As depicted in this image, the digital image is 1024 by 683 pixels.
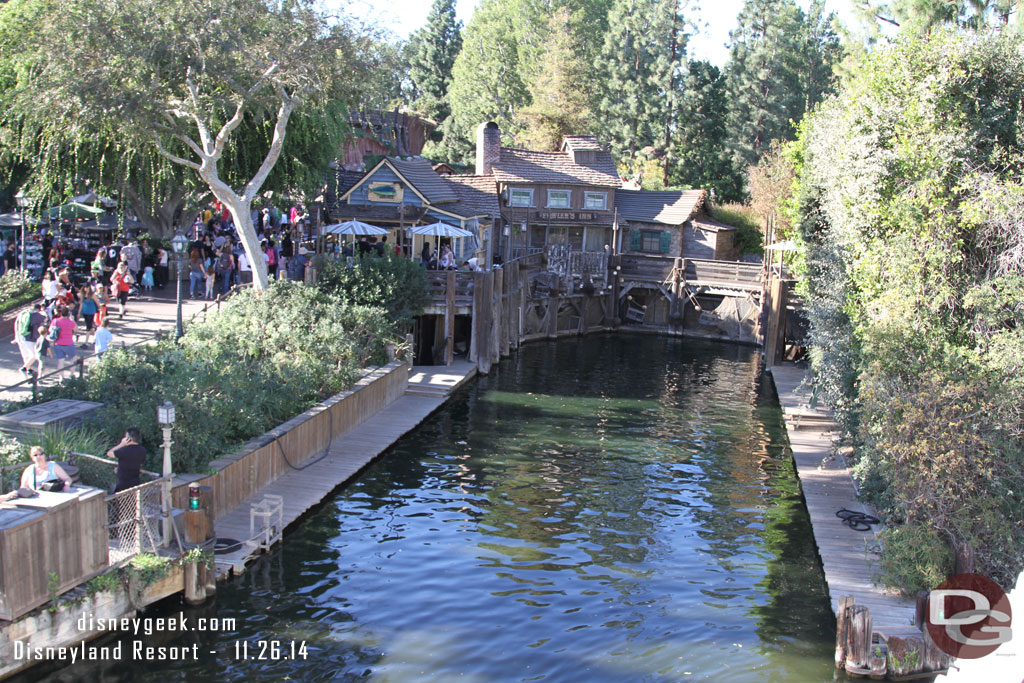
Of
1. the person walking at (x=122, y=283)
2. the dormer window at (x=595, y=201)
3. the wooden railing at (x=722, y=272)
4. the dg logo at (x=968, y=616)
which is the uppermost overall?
the dormer window at (x=595, y=201)

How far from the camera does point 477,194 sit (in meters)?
46.1

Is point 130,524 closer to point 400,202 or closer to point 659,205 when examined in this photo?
point 400,202

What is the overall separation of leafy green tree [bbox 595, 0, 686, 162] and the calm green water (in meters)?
39.5

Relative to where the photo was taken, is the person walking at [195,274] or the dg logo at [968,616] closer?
the dg logo at [968,616]

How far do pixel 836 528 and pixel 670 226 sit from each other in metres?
34.3

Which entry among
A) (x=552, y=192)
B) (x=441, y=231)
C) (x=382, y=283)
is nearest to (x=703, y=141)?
(x=552, y=192)

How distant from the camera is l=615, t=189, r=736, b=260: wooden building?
167ft

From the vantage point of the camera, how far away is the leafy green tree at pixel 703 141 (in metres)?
61.7

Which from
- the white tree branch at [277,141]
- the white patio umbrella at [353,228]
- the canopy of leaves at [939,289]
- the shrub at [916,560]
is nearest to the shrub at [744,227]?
the white patio umbrella at [353,228]

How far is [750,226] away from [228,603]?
45.2 meters

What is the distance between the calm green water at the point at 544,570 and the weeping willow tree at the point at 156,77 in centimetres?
1006

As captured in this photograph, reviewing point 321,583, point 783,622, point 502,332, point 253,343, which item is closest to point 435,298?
point 502,332

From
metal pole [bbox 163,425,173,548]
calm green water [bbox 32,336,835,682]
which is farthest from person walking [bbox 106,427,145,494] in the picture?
calm green water [bbox 32,336,835,682]

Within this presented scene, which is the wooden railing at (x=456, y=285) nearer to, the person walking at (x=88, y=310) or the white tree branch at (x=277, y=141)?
the white tree branch at (x=277, y=141)
